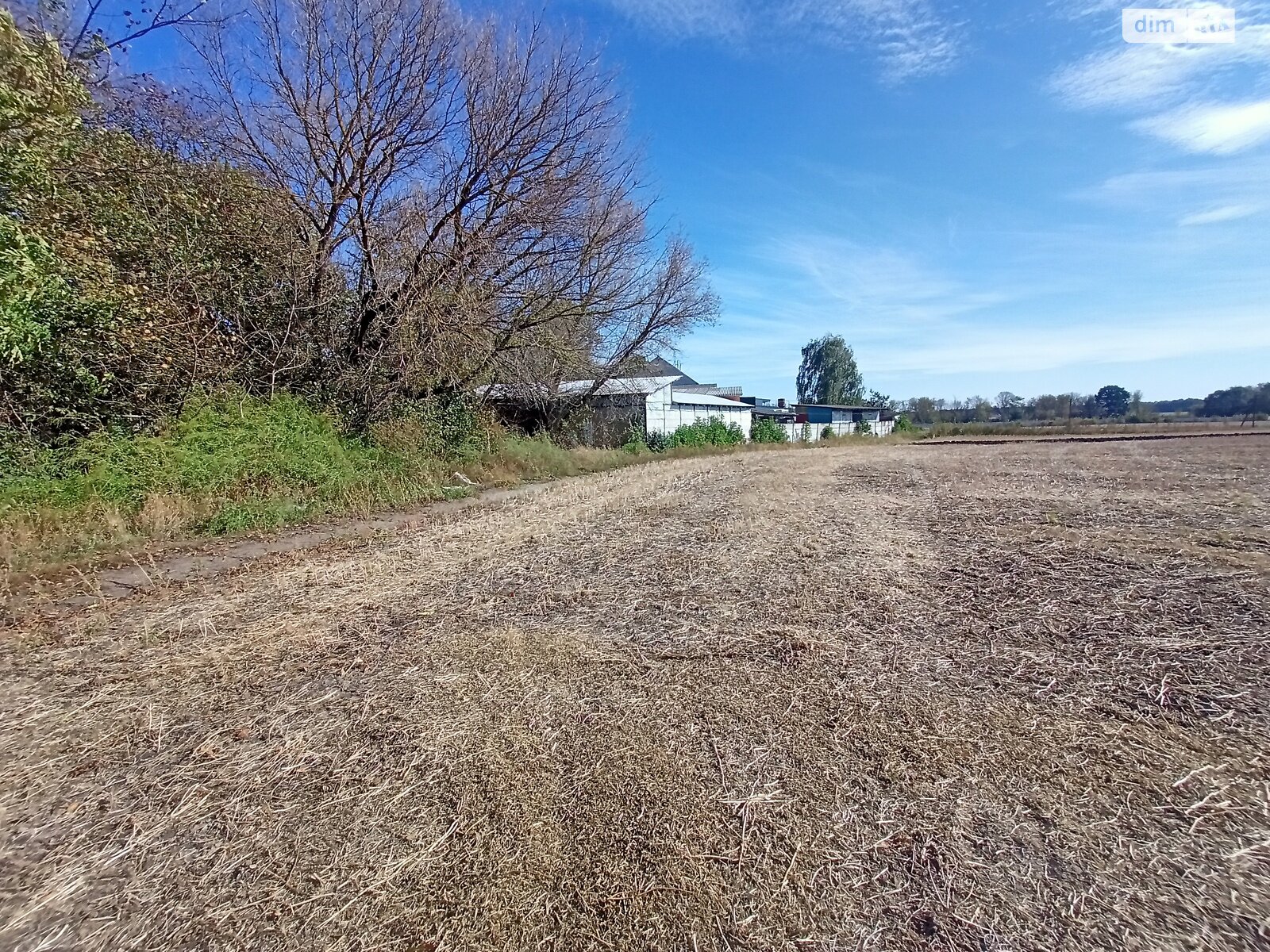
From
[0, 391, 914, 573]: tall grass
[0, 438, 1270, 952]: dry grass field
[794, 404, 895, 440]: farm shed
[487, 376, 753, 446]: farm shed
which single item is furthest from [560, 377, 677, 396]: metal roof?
[794, 404, 895, 440]: farm shed

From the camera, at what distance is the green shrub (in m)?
24.6

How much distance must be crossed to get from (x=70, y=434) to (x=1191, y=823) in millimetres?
9073

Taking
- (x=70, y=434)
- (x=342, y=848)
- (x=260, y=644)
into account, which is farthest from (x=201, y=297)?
(x=342, y=848)

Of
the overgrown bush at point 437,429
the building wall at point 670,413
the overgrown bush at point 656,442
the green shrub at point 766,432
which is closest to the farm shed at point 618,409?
the building wall at point 670,413

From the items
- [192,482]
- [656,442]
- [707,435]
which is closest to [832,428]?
[707,435]

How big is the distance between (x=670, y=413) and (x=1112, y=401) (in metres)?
52.2

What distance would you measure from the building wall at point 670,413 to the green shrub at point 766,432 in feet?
5.16

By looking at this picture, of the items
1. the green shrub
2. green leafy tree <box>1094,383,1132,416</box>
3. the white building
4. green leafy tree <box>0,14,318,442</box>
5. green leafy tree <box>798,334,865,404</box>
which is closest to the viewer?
green leafy tree <box>0,14,318,442</box>

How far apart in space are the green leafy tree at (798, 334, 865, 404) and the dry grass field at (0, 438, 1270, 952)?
185ft

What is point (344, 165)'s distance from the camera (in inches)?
332

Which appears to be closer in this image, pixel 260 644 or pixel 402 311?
pixel 260 644

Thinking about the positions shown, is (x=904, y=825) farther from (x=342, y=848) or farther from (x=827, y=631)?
(x=342, y=848)

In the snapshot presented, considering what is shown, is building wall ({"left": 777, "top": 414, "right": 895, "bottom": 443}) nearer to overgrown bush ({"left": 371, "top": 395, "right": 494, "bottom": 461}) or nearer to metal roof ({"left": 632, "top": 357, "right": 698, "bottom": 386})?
metal roof ({"left": 632, "top": 357, "right": 698, "bottom": 386})

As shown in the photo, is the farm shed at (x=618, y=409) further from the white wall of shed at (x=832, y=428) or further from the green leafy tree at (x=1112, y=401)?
the green leafy tree at (x=1112, y=401)
